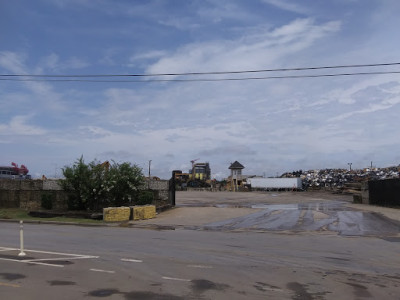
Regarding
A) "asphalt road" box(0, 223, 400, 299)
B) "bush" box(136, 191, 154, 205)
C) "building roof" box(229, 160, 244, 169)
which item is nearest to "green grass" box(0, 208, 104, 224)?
"bush" box(136, 191, 154, 205)

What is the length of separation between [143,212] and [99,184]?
3882mm

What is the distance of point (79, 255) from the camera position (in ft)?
34.5

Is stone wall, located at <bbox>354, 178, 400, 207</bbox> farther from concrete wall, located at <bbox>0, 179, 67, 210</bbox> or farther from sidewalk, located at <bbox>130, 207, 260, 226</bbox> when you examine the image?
concrete wall, located at <bbox>0, 179, 67, 210</bbox>

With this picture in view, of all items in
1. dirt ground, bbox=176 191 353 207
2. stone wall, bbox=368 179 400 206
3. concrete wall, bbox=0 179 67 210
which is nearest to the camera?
concrete wall, bbox=0 179 67 210

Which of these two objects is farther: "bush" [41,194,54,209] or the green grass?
"bush" [41,194,54,209]

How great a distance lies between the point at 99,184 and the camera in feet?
82.8

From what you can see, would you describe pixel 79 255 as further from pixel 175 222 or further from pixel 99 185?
pixel 99 185

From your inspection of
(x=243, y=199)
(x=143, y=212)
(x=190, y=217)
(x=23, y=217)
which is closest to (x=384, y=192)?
(x=190, y=217)

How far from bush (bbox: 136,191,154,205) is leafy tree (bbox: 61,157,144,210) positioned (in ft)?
1.15

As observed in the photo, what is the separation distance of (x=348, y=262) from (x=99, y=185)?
715 inches

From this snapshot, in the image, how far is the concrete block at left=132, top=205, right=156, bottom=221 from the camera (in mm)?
22739

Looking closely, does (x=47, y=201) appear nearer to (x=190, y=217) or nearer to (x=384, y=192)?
(x=190, y=217)

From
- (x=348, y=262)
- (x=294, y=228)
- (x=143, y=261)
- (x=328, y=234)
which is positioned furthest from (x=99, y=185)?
(x=348, y=262)

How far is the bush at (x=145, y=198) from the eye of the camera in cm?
2623
